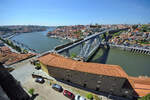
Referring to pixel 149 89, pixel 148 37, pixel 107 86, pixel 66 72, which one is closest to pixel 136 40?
pixel 148 37

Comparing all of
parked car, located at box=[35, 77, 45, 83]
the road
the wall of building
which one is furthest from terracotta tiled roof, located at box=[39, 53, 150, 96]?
the road

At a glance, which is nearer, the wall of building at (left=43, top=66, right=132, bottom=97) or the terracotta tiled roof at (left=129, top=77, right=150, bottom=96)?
the wall of building at (left=43, top=66, right=132, bottom=97)

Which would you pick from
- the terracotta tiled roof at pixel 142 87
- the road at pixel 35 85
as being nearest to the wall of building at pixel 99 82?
the terracotta tiled roof at pixel 142 87

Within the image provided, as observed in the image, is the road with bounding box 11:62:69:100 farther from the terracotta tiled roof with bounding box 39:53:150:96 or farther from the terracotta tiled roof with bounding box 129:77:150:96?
the terracotta tiled roof with bounding box 129:77:150:96

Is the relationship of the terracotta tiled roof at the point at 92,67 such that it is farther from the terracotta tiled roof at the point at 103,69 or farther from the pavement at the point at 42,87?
the pavement at the point at 42,87

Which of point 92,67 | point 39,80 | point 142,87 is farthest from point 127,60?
point 39,80

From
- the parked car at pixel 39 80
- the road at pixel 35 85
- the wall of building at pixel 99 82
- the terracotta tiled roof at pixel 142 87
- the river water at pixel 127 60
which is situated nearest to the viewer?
the wall of building at pixel 99 82

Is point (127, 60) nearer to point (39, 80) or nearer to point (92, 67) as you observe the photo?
point (92, 67)

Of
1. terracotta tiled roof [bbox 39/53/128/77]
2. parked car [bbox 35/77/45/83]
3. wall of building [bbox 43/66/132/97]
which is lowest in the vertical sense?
parked car [bbox 35/77/45/83]
